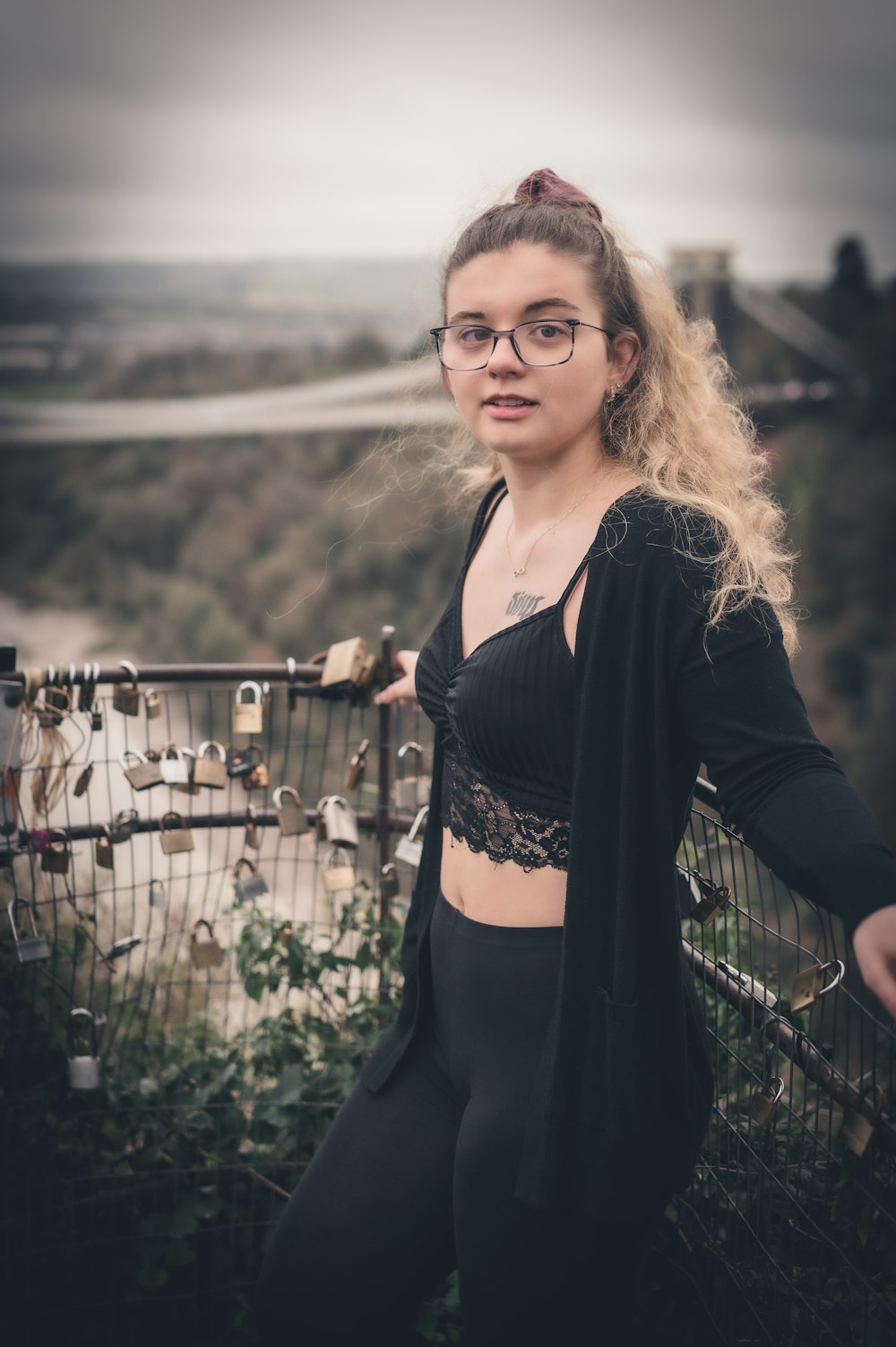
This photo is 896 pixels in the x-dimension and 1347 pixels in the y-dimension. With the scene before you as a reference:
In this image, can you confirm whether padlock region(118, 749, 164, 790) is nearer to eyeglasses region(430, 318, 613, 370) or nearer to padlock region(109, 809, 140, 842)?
padlock region(109, 809, 140, 842)

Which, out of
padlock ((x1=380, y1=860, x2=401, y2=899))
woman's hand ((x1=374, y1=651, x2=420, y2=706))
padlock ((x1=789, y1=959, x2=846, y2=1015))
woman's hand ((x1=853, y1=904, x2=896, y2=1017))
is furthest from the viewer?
padlock ((x1=380, y1=860, x2=401, y2=899))

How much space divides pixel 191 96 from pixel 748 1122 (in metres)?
67.2

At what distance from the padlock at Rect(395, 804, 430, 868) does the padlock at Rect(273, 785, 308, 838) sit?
0.19m

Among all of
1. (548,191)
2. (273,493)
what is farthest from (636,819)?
(273,493)

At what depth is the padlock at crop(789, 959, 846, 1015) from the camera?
123cm

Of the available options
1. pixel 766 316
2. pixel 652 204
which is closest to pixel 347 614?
pixel 766 316

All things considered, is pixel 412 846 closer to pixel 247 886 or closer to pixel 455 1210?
pixel 247 886

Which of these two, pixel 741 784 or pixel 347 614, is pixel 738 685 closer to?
pixel 741 784

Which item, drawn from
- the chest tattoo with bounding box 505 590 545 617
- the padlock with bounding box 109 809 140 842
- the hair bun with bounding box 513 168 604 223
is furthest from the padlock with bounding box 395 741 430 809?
the hair bun with bounding box 513 168 604 223

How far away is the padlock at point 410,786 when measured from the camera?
7.20ft

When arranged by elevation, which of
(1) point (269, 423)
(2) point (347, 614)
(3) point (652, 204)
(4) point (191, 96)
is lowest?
(2) point (347, 614)

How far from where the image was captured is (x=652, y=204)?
5347 centimetres

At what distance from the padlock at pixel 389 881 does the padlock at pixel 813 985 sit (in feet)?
3.79

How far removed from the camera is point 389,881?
2.34 meters
